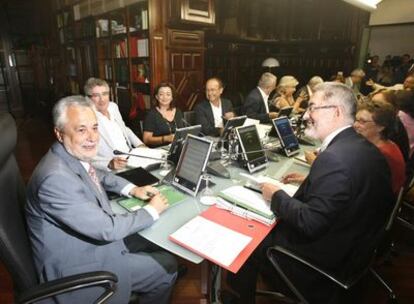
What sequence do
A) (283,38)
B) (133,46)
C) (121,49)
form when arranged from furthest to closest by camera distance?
(283,38) → (121,49) → (133,46)

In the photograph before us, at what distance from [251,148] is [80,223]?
1261mm

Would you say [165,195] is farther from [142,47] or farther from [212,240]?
[142,47]

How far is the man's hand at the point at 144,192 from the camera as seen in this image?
1551 mm

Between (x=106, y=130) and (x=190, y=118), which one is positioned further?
(x=190, y=118)

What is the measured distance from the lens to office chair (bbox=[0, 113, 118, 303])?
1010 mm

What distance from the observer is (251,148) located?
203cm

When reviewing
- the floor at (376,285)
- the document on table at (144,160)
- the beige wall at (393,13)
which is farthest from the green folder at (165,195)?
the beige wall at (393,13)

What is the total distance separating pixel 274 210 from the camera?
1.37 meters

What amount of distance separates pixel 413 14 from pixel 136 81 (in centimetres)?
618

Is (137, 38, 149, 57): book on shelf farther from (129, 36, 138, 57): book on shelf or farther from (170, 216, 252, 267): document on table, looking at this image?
(170, 216, 252, 267): document on table

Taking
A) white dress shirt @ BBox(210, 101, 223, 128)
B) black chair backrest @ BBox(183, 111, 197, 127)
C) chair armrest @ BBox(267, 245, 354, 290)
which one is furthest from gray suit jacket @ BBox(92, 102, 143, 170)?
chair armrest @ BBox(267, 245, 354, 290)

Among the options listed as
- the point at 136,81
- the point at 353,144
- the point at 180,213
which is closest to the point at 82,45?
the point at 136,81

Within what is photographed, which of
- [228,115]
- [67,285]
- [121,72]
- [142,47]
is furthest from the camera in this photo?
[121,72]

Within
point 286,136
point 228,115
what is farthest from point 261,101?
point 286,136
